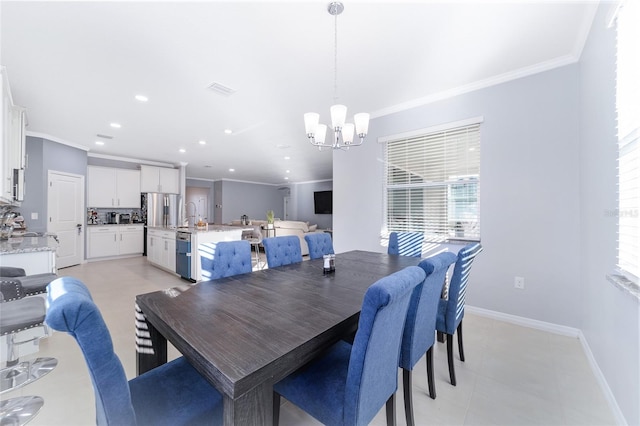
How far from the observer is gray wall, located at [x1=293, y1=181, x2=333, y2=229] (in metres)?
10.7

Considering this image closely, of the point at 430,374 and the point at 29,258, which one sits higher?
the point at 29,258

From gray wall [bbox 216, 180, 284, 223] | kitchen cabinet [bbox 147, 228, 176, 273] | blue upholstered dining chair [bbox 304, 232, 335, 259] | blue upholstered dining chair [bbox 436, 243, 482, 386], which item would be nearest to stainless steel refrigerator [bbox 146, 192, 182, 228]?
kitchen cabinet [bbox 147, 228, 176, 273]

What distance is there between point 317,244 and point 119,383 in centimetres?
218

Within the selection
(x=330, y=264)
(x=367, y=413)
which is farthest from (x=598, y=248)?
(x=367, y=413)

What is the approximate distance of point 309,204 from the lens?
11234 millimetres

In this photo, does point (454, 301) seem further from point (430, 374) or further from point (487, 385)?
point (487, 385)

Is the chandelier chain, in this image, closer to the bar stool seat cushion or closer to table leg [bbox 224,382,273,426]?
table leg [bbox 224,382,273,426]

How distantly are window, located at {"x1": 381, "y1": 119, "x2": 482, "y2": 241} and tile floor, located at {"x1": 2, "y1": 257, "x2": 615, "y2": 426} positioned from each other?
4.12 ft

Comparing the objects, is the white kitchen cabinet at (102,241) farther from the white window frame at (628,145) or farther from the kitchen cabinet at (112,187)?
the white window frame at (628,145)

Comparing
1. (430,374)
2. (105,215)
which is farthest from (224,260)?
(105,215)

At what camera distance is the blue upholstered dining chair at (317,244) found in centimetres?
284

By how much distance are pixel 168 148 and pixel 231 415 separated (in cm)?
653

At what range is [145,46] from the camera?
236cm

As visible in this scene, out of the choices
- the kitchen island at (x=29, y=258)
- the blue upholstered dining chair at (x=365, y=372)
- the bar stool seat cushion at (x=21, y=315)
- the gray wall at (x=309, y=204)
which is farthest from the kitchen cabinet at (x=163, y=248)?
the gray wall at (x=309, y=204)
